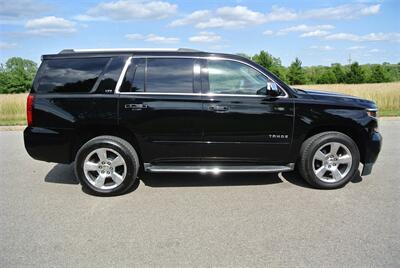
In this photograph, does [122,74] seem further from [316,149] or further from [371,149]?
[371,149]

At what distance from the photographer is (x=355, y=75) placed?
48812 millimetres

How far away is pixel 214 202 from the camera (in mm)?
4285

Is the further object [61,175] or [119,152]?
[61,175]

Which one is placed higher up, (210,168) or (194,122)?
(194,122)

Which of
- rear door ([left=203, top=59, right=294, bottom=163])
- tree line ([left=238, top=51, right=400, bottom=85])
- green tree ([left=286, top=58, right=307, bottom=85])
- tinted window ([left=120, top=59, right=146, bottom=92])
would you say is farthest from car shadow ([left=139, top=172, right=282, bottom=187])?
green tree ([left=286, top=58, right=307, bottom=85])

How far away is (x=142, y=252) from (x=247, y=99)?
96.4 inches

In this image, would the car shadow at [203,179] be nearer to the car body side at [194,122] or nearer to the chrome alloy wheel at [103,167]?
the chrome alloy wheel at [103,167]

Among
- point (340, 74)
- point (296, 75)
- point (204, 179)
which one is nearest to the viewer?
point (204, 179)

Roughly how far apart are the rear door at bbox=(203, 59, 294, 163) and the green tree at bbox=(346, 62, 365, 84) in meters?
49.5

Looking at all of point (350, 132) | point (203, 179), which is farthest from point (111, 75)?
point (350, 132)

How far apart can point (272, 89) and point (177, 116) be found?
133 centimetres

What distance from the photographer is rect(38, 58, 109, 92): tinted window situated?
15.1ft

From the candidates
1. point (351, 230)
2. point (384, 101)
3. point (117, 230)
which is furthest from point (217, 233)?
point (384, 101)

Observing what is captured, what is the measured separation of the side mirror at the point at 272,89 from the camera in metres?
4.47
